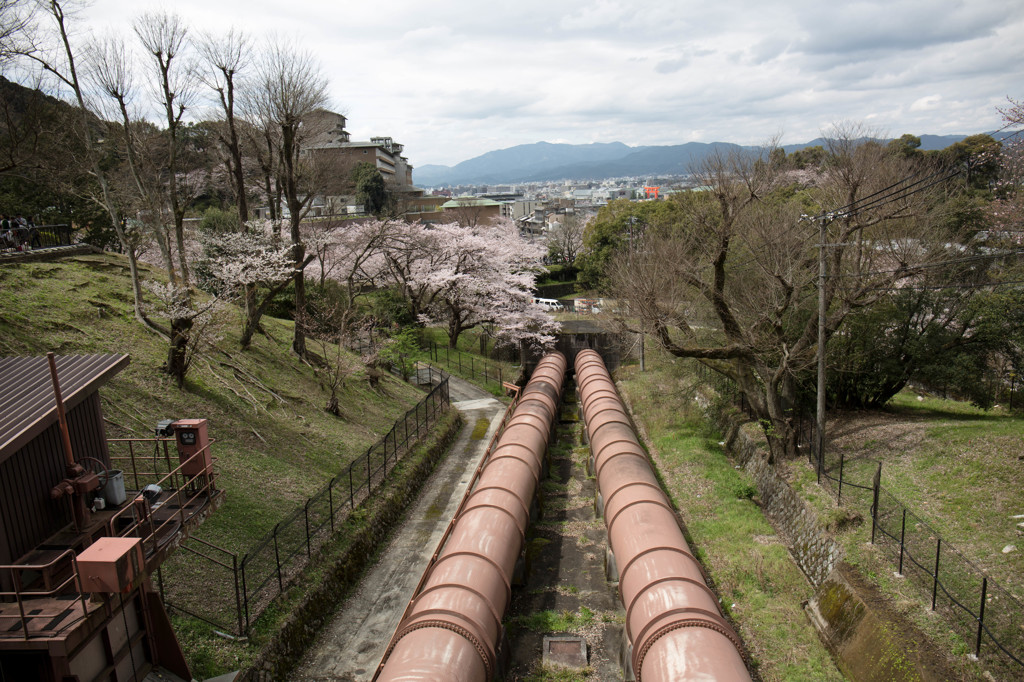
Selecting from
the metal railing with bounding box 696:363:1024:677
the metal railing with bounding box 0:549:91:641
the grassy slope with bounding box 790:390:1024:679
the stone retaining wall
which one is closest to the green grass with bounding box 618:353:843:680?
the stone retaining wall

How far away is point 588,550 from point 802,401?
36.8 feet

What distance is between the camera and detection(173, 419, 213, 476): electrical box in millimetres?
10352

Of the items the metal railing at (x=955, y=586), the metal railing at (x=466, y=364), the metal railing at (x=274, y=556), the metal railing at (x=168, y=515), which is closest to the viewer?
the metal railing at (x=168, y=515)

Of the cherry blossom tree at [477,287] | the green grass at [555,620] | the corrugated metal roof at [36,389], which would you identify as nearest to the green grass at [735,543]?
the green grass at [555,620]

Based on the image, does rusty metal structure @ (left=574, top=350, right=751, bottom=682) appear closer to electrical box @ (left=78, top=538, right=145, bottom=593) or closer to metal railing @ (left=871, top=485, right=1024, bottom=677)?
metal railing @ (left=871, top=485, right=1024, bottom=677)

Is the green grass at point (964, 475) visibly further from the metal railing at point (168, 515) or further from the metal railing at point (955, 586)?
the metal railing at point (168, 515)

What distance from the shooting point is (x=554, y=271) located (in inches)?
2702

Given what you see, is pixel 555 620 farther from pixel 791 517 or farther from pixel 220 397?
pixel 220 397

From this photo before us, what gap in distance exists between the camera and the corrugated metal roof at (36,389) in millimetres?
7820

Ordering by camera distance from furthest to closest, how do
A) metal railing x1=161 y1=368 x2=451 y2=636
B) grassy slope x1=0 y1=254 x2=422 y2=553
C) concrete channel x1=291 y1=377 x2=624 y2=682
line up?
grassy slope x1=0 y1=254 x2=422 y2=553, concrete channel x1=291 y1=377 x2=624 y2=682, metal railing x1=161 y1=368 x2=451 y2=636

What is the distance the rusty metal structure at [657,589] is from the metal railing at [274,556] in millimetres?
6893

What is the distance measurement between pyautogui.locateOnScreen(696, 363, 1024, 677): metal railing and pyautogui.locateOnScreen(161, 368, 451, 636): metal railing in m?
12.3

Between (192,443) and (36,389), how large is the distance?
8.09 ft

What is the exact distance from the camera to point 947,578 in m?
10.7
